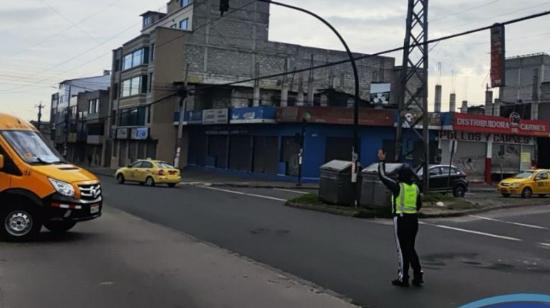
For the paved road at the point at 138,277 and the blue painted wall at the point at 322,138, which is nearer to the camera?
the paved road at the point at 138,277

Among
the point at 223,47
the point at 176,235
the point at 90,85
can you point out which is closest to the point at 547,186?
the point at 176,235

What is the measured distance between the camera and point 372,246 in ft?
40.7

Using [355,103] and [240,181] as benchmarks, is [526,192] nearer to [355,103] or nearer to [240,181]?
[355,103]

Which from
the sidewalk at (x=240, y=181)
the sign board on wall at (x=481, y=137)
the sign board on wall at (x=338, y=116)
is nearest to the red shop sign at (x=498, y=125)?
the sign board on wall at (x=481, y=137)

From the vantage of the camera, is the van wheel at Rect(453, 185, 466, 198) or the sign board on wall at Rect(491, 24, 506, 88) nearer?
the sign board on wall at Rect(491, 24, 506, 88)

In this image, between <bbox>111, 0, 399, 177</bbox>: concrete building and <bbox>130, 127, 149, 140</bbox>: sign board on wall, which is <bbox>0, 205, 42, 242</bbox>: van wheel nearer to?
<bbox>111, 0, 399, 177</bbox>: concrete building

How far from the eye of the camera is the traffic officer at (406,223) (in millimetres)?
8555

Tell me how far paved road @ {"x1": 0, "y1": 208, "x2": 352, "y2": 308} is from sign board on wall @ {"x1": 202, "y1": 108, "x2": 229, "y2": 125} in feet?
115

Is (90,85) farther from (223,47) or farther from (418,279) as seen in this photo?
(418,279)

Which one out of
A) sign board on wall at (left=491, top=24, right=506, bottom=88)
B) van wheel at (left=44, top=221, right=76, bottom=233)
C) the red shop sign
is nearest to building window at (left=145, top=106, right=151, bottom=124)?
the red shop sign

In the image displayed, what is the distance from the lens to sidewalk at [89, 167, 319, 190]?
1422 inches

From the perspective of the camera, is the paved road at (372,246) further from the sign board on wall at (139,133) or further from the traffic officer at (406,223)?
the sign board on wall at (139,133)

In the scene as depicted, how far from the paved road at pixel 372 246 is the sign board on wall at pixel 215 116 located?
2553 cm

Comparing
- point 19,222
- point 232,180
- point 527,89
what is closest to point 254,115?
point 232,180
